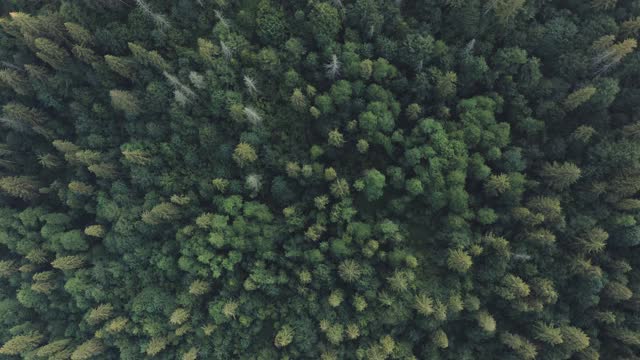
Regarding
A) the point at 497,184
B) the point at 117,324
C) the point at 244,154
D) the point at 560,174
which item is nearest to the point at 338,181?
the point at 244,154

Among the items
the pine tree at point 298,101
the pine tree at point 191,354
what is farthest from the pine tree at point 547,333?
the pine tree at point 191,354

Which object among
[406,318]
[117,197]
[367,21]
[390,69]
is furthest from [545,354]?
[117,197]

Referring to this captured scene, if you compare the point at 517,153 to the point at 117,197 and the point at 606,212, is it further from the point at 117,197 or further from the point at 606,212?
the point at 117,197

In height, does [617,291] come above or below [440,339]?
above

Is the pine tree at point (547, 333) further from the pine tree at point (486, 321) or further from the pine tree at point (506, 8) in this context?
the pine tree at point (506, 8)

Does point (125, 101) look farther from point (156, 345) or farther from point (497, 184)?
point (497, 184)

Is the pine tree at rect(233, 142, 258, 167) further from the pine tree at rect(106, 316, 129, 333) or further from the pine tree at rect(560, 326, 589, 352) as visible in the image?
the pine tree at rect(560, 326, 589, 352)

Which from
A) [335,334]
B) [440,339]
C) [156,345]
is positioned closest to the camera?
[335,334]

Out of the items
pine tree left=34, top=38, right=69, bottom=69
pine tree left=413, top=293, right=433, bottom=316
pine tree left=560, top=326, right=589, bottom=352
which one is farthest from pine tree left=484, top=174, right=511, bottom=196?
pine tree left=34, top=38, right=69, bottom=69
